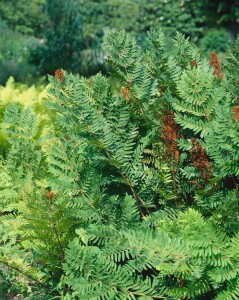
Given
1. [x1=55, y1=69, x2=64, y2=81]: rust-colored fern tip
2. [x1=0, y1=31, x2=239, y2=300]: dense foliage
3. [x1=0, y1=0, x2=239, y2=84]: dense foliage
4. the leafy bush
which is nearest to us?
[x1=0, y1=31, x2=239, y2=300]: dense foliage

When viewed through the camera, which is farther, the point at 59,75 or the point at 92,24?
the point at 92,24

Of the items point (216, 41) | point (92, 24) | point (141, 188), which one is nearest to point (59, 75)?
point (141, 188)

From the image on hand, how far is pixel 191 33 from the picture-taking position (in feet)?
63.2

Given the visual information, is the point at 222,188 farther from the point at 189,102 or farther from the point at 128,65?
the point at 128,65

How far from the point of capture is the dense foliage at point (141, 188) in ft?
6.29

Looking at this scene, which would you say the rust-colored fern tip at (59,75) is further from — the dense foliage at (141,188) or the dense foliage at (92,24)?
the dense foliage at (92,24)

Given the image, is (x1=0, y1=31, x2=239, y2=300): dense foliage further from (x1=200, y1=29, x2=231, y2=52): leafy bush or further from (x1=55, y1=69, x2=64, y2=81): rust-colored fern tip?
(x1=200, y1=29, x2=231, y2=52): leafy bush

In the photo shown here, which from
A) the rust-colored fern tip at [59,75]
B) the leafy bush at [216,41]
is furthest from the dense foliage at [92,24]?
the rust-colored fern tip at [59,75]

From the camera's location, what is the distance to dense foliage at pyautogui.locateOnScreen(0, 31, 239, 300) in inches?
75.5

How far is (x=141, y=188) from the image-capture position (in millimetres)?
2297

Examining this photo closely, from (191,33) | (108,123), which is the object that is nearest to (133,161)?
(108,123)

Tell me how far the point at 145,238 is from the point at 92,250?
281 mm

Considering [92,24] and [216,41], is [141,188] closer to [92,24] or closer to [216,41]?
[216,41]

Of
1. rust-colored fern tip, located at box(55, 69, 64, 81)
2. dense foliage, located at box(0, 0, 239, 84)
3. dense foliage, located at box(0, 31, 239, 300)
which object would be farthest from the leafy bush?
rust-colored fern tip, located at box(55, 69, 64, 81)
